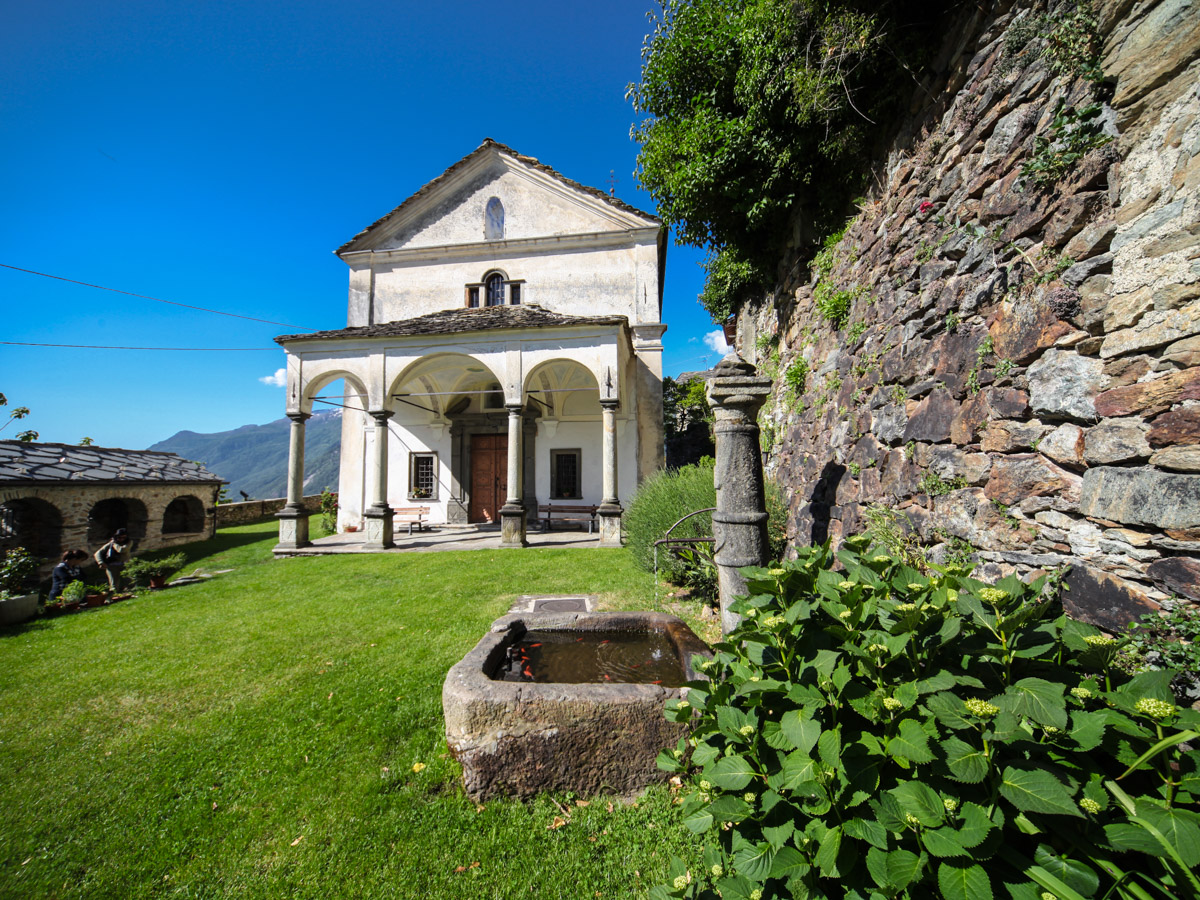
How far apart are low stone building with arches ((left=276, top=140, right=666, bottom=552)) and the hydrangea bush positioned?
1070cm

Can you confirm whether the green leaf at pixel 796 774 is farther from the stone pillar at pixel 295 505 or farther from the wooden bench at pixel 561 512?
the stone pillar at pixel 295 505

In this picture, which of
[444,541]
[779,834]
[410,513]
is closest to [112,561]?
[444,541]

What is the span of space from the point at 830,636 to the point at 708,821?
800 mm

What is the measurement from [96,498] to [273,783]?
45.7ft

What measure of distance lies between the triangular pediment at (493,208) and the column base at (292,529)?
8.60 metres

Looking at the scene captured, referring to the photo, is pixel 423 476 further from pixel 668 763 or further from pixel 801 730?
pixel 801 730

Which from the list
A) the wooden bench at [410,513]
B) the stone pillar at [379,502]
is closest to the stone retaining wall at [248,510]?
the wooden bench at [410,513]

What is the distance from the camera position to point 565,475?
14.3m

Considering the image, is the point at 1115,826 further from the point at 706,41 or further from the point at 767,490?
the point at 706,41

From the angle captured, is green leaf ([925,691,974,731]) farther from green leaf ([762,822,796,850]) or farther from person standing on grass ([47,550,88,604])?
person standing on grass ([47,550,88,604])

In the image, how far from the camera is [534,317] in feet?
38.0

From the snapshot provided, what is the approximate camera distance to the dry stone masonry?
1933mm

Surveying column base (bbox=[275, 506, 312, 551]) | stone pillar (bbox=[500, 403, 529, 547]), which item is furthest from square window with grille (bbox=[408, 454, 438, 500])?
stone pillar (bbox=[500, 403, 529, 547])

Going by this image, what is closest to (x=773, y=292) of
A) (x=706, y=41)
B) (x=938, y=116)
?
(x=706, y=41)
